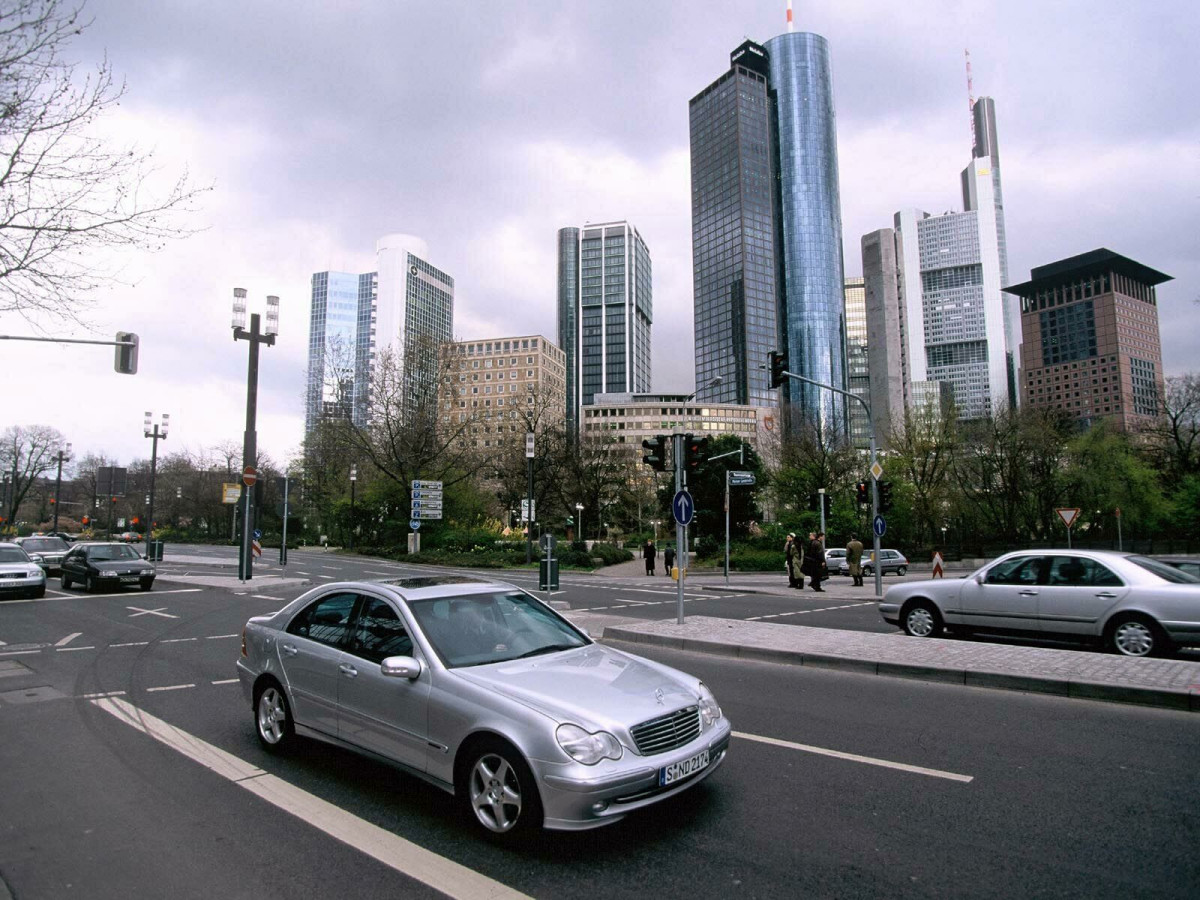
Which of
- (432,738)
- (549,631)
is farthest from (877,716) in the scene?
(432,738)

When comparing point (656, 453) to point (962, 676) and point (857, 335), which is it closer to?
point (962, 676)

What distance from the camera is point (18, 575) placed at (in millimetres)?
18000

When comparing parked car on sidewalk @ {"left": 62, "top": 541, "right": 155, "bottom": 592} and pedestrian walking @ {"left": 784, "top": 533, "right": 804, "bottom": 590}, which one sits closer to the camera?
parked car on sidewalk @ {"left": 62, "top": 541, "right": 155, "bottom": 592}

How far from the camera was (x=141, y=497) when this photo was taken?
81.6 meters

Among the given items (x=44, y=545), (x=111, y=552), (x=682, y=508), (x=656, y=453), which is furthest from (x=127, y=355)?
(x=44, y=545)

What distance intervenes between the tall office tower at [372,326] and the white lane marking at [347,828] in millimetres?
38960

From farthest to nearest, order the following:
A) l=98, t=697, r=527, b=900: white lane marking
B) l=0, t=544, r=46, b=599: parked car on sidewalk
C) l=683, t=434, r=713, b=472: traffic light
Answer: l=0, t=544, r=46, b=599: parked car on sidewalk < l=683, t=434, r=713, b=472: traffic light < l=98, t=697, r=527, b=900: white lane marking

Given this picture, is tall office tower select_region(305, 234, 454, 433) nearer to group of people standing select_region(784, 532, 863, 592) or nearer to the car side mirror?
group of people standing select_region(784, 532, 863, 592)

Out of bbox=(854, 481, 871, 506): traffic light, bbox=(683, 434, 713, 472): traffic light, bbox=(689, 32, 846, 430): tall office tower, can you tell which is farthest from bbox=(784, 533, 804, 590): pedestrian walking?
bbox=(689, 32, 846, 430): tall office tower

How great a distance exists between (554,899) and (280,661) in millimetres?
3198

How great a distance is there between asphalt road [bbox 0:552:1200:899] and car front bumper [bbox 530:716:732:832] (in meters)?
0.24

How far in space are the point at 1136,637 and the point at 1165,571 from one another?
1.04m

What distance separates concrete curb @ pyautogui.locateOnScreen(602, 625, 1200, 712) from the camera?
6.71m

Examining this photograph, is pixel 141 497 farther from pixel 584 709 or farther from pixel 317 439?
pixel 584 709
